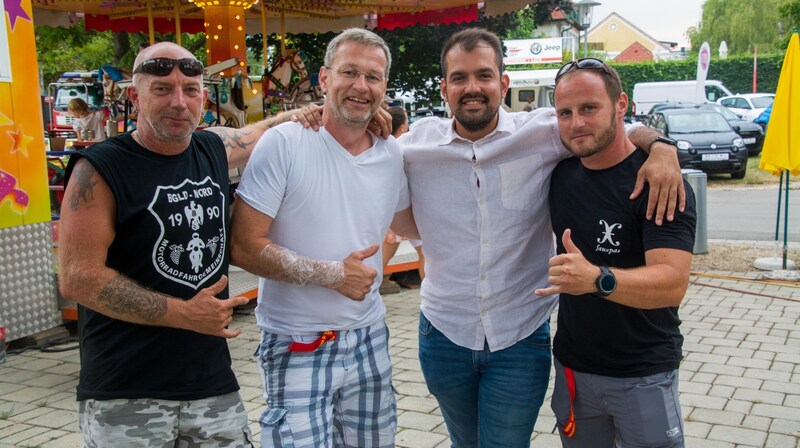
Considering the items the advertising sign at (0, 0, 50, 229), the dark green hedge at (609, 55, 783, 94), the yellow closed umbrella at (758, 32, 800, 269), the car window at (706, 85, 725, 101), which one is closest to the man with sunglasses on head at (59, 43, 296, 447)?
the advertising sign at (0, 0, 50, 229)

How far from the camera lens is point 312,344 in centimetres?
277

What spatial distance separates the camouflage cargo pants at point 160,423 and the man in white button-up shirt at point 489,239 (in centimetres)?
95

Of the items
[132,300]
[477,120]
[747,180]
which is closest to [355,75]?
[477,120]

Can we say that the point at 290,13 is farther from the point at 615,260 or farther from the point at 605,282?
the point at 605,282

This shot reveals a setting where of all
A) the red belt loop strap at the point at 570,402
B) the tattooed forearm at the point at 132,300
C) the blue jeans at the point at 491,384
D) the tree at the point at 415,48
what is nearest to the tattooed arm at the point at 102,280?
the tattooed forearm at the point at 132,300

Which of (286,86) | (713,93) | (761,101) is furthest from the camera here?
(713,93)

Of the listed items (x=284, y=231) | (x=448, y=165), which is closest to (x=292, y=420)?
(x=284, y=231)

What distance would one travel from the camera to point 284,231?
9.09ft

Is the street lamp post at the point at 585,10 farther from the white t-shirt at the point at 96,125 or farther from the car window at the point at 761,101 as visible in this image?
the white t-shirt at the point at 96,125

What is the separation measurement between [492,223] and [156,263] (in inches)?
52.5

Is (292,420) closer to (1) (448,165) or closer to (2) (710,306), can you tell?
(1) (448,165)

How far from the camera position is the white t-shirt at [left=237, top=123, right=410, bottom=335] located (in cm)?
273

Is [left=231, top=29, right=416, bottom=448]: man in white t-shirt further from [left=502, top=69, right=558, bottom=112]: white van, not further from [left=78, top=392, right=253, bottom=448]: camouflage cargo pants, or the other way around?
[left=502, top=69, right=558, bottom=112]: white van

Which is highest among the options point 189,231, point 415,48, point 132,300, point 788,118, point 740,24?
point 740,24
